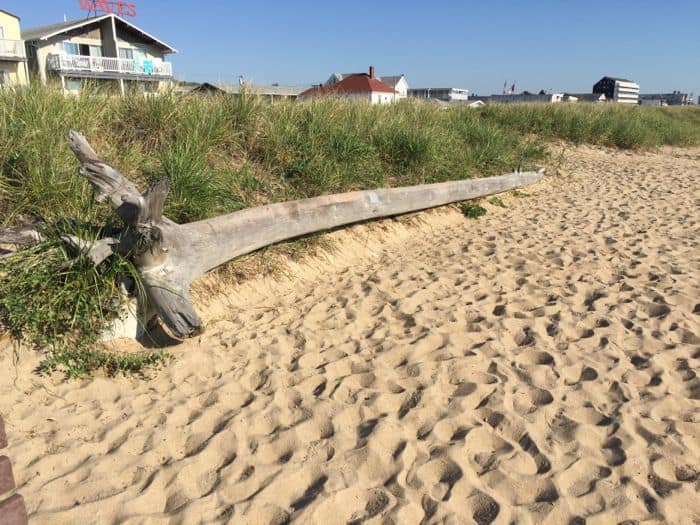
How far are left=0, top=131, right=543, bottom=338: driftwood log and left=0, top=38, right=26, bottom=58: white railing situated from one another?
26917 millimetres

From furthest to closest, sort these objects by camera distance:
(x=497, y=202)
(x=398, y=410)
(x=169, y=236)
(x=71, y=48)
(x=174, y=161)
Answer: (x=71, y=48) < (x=497, y=202) < (x=174, y=161) < (x=169, y=236) < (x=398, y=410)

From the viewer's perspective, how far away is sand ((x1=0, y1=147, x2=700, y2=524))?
2.29 meters

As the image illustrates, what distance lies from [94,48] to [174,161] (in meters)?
30.2

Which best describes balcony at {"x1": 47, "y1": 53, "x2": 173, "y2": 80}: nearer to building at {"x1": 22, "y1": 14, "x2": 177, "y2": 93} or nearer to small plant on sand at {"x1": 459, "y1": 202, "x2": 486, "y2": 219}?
building at {"x1": 22, "y1": 14, "x2": 177, "y2": 93}

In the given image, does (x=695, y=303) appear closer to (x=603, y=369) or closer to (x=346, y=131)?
(x=603, y=369)

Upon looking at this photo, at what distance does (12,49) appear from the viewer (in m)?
24.7

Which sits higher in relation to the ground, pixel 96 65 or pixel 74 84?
pixel 96 65

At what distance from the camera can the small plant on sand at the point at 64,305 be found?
129 inches

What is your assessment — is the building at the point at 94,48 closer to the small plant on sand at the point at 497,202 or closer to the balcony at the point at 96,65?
the balcony at the point at 96,65

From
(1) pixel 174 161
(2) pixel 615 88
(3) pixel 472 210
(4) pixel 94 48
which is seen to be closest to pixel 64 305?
(1) pixel 174 161

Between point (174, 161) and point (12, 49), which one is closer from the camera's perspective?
Answer: point (174, 161)

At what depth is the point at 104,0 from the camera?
2869 cm

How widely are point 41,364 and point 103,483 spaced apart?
1.20 m

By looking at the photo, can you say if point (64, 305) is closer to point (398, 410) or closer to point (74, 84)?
point (398, 410)
